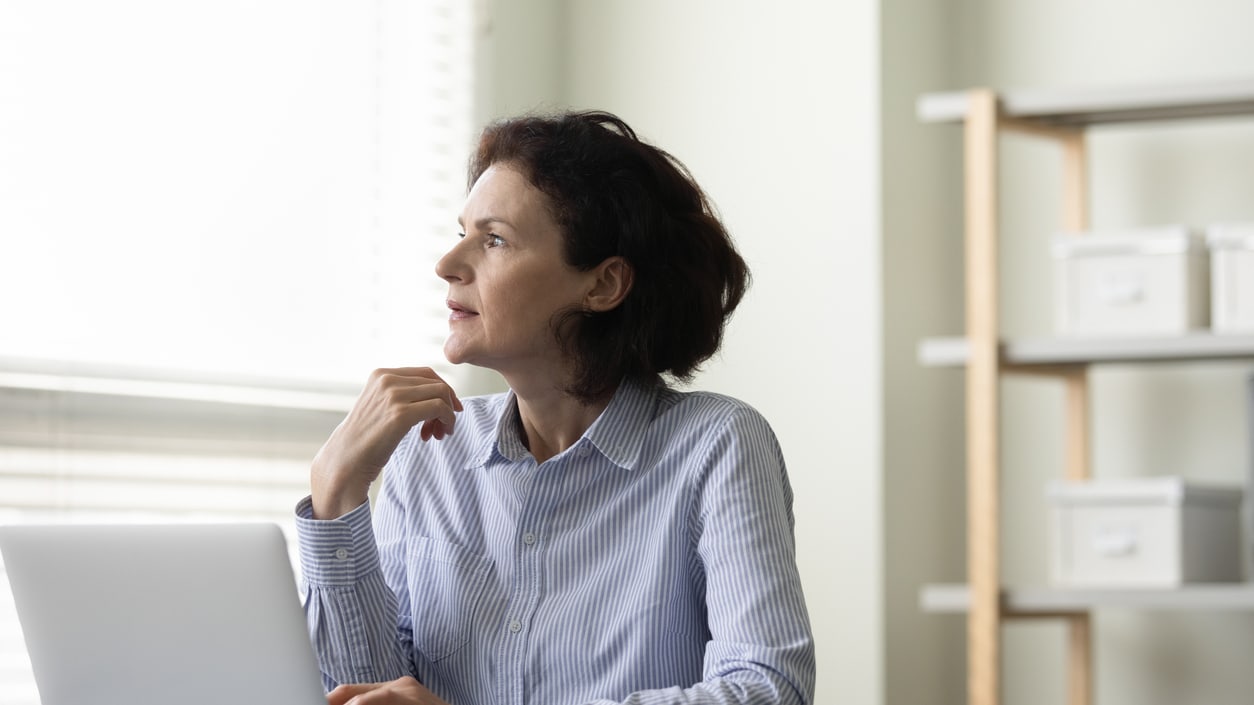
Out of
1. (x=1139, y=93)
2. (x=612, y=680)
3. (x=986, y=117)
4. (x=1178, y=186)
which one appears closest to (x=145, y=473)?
(x=612, y=680)

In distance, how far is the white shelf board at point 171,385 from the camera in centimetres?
197

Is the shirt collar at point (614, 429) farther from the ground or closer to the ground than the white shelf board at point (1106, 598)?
farther from the ground

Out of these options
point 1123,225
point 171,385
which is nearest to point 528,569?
point 171,385

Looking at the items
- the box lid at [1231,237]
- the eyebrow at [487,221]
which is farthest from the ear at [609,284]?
the box lid at [1231,237]

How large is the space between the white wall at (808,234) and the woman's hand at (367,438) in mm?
1149

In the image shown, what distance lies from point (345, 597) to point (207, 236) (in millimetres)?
962

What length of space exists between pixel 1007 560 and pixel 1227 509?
0.48 metres

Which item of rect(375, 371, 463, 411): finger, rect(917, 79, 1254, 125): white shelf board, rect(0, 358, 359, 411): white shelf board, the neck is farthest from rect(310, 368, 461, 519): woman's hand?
rect(917, 79, 1254, 125): white shelf board

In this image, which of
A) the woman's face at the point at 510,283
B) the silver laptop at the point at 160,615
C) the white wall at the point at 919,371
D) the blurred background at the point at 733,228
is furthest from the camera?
the white wall at the point at 919,371

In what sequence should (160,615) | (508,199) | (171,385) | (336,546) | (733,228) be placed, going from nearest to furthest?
1. (160,615)
2. (336,546)
3. (508,199)
4. (171,385)
5. (733,228)

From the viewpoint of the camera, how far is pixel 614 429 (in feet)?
4.99

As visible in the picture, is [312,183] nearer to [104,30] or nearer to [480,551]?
[104,30]

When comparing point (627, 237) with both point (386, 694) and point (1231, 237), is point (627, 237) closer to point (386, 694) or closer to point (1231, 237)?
point (386, 694)

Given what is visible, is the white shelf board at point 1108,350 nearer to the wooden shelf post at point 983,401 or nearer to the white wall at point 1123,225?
the wooden shelf post at point 983,401
